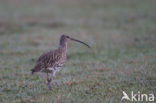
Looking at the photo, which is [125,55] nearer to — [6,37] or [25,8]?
[6,37]

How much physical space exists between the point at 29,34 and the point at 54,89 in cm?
931

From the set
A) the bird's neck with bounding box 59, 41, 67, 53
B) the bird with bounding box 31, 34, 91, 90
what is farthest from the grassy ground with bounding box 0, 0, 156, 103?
the bird's neck with bounding box 59, 41, 67, 53

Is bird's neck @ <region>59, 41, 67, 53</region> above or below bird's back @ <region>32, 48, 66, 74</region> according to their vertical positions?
above

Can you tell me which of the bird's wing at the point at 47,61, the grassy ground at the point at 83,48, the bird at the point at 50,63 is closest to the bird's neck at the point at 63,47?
the bird at the point at 50,63

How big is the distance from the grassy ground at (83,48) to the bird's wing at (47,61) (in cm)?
51

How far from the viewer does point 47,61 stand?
8.71 metres

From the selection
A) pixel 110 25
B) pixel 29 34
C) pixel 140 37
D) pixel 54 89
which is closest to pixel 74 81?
pixel 54 89

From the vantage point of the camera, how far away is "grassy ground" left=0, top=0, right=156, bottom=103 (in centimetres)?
861

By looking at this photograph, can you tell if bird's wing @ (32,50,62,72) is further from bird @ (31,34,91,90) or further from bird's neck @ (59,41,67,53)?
bird's neck @ (59,41,67,53)

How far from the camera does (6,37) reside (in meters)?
17.0

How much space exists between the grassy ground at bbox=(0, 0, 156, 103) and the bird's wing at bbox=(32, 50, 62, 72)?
1.67ft

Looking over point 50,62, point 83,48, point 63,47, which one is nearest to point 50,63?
point 50,62

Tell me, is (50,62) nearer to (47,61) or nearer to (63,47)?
(47,61)

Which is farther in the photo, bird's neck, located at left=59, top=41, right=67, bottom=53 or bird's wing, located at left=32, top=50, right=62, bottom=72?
bird's neck, located at left=59, top=41, right=67, bottom=53
